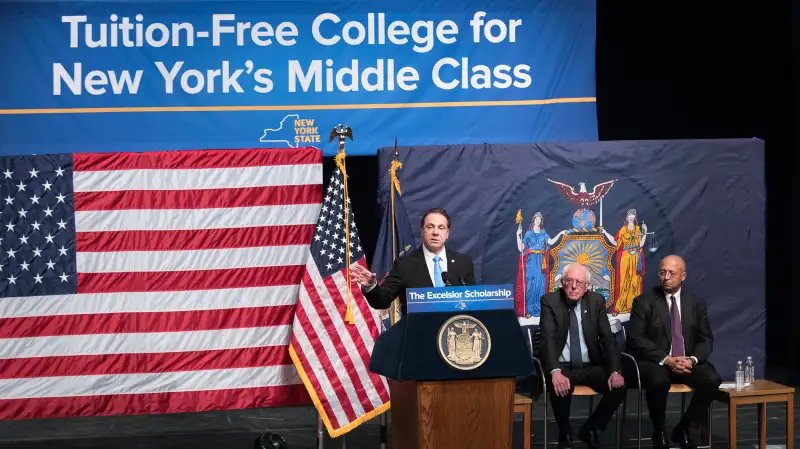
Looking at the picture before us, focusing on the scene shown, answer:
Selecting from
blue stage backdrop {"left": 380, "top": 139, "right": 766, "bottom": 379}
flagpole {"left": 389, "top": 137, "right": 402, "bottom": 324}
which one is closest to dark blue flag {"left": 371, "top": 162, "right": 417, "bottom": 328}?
flagpole {"left": 389, "top": 137, "right": 402, "bottom": 324}

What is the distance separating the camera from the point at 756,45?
343 inches

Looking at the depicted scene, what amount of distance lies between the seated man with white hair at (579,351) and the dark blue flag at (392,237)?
939mm

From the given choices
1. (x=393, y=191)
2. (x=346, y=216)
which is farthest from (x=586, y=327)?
(x=346, y=216)

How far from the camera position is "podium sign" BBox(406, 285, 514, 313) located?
14.0 feet

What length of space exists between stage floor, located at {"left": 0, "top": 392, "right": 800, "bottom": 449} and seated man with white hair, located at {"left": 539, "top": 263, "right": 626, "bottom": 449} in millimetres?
305

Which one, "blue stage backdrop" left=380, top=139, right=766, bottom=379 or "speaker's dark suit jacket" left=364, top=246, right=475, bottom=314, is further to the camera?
"blue stage backdrop" left=380, top=139, right=766, bottom=379

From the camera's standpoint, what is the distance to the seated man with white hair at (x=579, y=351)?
595 cm

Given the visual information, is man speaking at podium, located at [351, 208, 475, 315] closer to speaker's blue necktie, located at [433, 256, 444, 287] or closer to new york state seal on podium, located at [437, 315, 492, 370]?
speaker's blue necktie, located at [433, 256, 444, 287]

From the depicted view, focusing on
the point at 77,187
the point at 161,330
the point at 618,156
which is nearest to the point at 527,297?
the point at 618,156

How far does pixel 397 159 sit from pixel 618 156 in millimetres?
1562

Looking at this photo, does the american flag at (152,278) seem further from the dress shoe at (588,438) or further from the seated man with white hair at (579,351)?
the dress shoe at (588,438)

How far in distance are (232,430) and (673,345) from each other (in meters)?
3.05

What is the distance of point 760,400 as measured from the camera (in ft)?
19.6

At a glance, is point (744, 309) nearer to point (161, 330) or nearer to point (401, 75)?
point (401, 75)
